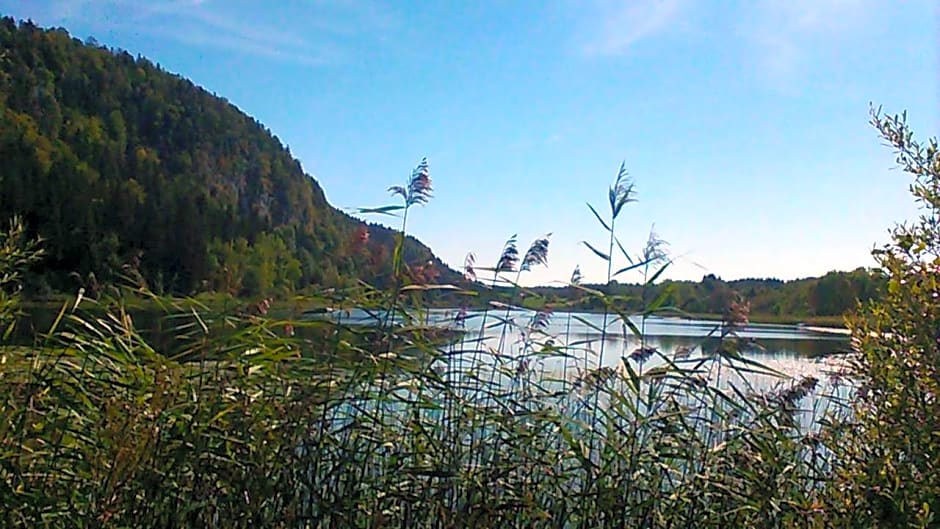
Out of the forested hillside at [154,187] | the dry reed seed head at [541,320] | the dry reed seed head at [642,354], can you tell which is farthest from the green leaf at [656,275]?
the forested hillside at [154,187]

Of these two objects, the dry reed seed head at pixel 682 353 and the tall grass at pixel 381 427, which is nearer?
the tall grass at pixel 381 427

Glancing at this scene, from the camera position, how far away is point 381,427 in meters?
3.56

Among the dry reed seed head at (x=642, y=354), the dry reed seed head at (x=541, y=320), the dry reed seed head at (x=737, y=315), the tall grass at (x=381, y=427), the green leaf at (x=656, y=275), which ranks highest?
the green leaf at (x=656, y=275)

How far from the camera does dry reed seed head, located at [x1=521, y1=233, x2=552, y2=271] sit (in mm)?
3863

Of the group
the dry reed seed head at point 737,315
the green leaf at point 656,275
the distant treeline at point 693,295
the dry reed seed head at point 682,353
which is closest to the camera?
the dry reed seed head at point 737,315

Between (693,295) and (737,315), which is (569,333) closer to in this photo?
(693,295)

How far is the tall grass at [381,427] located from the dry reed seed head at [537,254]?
0.01m

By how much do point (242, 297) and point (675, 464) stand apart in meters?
2.21

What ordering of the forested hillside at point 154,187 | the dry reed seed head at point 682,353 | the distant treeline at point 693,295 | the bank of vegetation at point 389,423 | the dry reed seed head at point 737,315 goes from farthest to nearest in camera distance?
the forested hillside at point 154,187, the dry reed seed head at point 682,353, the distant treeline at point 693,295, the dry reed seed head at point 737,315, the bank of vegetation at point 389,423

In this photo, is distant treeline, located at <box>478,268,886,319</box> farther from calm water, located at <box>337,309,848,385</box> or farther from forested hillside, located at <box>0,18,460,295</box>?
forested hillside, located at <box>0,18,460,295</box>

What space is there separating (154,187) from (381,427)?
4209 cm

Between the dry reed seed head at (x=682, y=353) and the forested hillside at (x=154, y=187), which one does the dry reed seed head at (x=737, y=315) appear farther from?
the forested hillside at (x=154, y=187)

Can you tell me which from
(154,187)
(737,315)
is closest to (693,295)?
(737,315)

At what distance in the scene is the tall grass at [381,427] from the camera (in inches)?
129
